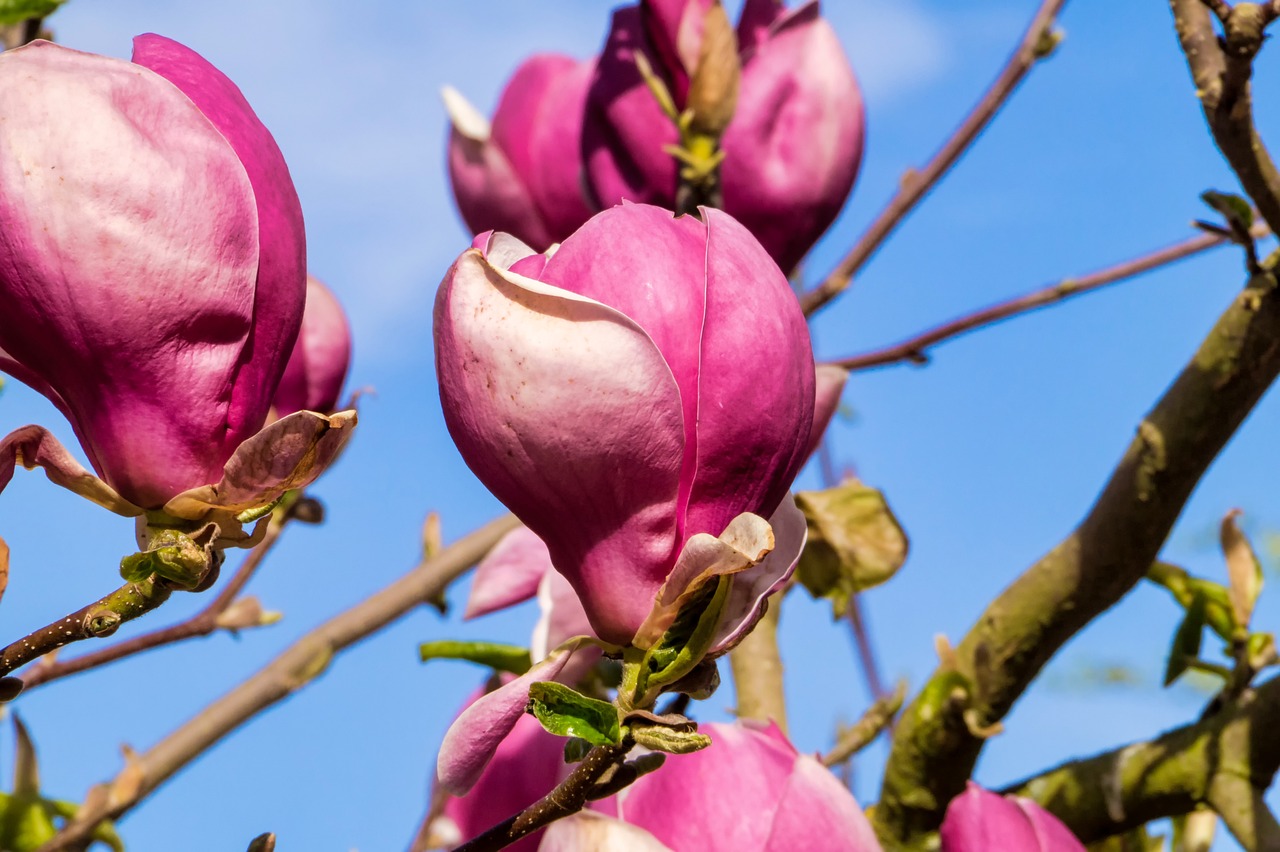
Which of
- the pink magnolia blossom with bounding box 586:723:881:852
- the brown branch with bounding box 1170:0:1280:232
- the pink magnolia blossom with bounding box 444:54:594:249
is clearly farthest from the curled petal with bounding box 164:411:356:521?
the pink magnolia blossom with bounding box 444:54:594:249

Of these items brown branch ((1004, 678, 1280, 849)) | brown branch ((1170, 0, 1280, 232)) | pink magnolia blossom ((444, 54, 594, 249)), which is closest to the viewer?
brown branch ((1170, 0, 1280, 232))

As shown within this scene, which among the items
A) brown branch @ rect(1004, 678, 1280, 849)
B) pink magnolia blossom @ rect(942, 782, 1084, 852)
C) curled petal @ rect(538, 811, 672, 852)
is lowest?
brown branch @ rect(1004, 678, 1280, 849)

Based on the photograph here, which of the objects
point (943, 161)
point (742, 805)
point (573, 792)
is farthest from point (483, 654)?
point (943, 161)

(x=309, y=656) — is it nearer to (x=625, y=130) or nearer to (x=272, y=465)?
(x=625, y=130)

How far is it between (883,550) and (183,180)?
62cm

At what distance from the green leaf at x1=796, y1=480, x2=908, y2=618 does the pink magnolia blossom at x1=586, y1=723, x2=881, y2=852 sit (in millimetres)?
327

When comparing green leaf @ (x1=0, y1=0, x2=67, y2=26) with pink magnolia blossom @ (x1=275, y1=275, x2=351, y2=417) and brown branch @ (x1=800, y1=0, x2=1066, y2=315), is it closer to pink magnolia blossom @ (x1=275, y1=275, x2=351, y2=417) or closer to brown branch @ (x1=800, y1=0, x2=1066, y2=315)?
pink magnolia blossom @ (x1=275, y1=275, x2=351, y2=417)

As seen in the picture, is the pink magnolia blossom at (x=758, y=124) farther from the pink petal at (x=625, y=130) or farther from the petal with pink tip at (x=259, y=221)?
the petal with pink tip at (x=259, y=221)

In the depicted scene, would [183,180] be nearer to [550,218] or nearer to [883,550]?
[883,550]

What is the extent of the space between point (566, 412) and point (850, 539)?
0.55 meters

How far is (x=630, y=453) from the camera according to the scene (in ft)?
1.53

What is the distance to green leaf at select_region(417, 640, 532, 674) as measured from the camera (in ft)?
2.64

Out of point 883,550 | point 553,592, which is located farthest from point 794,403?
point 883,550

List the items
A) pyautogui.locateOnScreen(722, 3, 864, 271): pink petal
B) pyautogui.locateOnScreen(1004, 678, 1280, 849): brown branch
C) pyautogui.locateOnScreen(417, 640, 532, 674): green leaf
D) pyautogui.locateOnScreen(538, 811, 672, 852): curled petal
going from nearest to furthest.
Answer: pyautogui.locateOnScreen(538, 811, 672, 852): curled petal < pyautogui.locateOnScreen(417, 640, 532, 674): green leaf < pyautogui.locateOnScreen(1004, 678, 1280, 849): brown branch < pyautogui.locateOnScreen(722, 3, 864, 271): pink petal
